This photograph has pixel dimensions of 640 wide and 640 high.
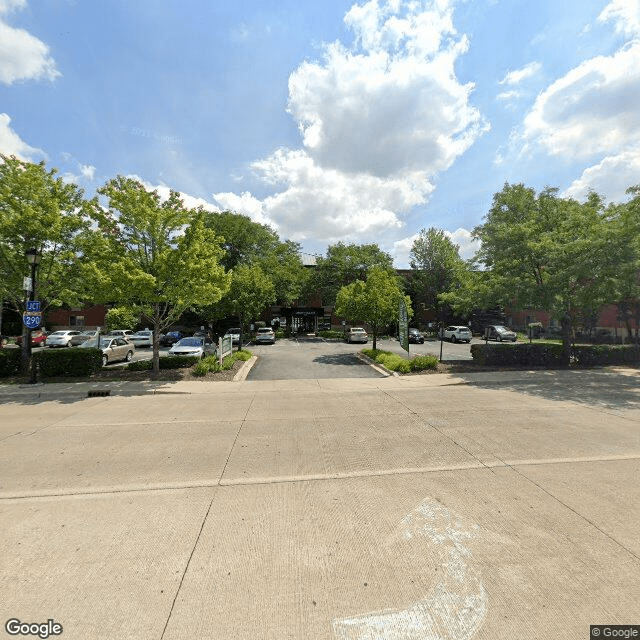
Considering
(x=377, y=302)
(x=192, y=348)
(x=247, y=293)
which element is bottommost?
(x=192, y=348)

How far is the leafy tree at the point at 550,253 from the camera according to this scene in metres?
12.6

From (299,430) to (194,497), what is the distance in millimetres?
2975

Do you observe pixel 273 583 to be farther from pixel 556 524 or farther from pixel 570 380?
pixel 570 380

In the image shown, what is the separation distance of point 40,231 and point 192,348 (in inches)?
314

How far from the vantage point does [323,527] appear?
11.6 ft

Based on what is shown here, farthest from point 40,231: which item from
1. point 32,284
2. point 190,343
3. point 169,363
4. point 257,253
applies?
point 257,253

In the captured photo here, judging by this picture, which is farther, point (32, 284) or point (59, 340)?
point (59, 340)

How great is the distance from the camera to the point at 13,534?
343 cm

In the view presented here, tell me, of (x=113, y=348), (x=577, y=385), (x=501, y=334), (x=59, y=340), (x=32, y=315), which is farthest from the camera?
(x=501, y=334)

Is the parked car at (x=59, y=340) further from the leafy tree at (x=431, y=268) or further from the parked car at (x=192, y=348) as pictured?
the leafy tree at (x=431, y=268)

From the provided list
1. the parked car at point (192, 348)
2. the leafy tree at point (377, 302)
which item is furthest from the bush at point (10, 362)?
the leafy tree at point (377, 302)

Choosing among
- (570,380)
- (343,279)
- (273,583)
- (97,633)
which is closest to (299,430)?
(273,583)

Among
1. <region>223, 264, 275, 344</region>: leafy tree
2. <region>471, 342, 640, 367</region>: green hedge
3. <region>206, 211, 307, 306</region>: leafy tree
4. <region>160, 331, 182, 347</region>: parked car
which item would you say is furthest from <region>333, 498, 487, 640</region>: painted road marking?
<region>206, 211, 307, 306</region>: leafy tree

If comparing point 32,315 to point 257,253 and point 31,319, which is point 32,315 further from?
point 257,253
